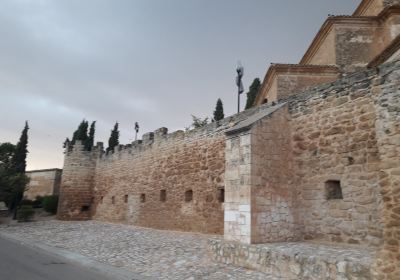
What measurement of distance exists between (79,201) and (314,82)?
14.8 m

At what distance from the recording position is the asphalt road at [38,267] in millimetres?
5816

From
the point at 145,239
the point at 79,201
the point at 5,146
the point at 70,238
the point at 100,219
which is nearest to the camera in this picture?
the point at 145,239

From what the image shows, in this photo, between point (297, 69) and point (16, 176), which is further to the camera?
point (16, 176)

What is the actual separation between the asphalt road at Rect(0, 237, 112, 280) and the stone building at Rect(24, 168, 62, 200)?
19.7 metres

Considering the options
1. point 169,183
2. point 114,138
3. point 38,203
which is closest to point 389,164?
point 169,183

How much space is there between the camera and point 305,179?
7258mm

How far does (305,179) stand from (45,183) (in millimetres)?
26054

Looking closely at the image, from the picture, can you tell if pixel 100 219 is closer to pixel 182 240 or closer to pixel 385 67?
pixel 182 240

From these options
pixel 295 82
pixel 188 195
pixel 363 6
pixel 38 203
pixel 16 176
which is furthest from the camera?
pixel 38 203

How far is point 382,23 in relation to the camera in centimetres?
1376

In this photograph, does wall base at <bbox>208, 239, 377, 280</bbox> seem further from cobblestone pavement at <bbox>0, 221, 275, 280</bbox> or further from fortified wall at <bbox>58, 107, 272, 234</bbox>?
fortified wall at <bbox>58, 107, 272, 234</bbox>

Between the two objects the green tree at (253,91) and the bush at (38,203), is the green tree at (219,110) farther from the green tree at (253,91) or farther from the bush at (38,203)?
the bush at (38,203)

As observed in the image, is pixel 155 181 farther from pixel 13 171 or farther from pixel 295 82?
pixel 13 171

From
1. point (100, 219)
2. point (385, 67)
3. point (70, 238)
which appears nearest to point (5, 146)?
point (100, 219)
